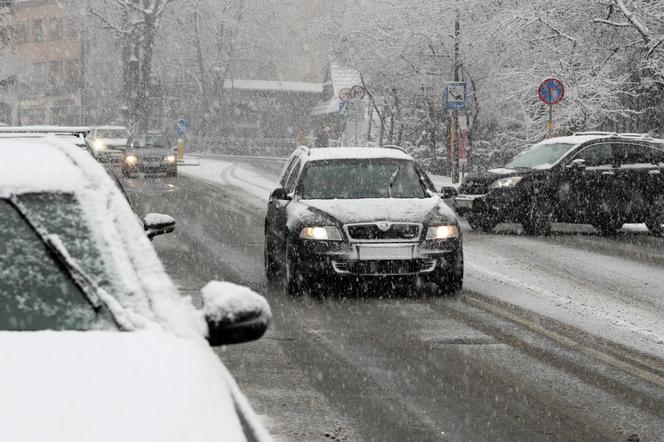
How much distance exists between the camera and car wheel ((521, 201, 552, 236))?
1964 centimetres

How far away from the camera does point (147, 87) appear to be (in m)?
61.1

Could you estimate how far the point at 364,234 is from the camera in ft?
36.8

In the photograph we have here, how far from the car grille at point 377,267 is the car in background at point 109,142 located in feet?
113

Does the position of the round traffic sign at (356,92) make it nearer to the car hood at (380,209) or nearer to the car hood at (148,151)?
the car hood at (148,151)

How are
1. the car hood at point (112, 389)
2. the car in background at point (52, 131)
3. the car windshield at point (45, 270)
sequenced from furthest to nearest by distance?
the car in background at point (52, 131), the car windshield at point (45, 270), the car hood at point (112, 389)

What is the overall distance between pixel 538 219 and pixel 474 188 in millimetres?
1308

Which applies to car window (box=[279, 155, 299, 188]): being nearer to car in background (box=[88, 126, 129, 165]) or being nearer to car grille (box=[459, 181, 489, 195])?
car grille (box=[459, 181, 489, 195])

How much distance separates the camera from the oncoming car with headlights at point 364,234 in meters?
11.2

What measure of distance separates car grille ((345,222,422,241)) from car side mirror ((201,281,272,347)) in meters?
7.83

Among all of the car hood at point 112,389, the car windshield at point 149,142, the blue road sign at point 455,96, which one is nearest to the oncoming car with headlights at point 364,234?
the car hood at point 112,389

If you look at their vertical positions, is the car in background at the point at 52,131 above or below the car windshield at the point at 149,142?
above

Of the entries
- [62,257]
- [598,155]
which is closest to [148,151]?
[598,155]

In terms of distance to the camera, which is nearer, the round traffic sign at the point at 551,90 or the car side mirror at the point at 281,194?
the car side mirror at the point at 281,194

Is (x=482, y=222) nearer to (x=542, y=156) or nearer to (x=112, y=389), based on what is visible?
(x=542, y=156)
